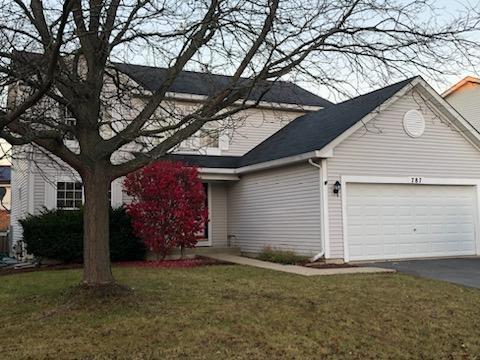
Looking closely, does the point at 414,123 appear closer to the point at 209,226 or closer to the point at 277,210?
the point at 277,210

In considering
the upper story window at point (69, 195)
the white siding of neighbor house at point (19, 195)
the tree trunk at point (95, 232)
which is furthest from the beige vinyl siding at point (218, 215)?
the tree trunk at point (95, 232)

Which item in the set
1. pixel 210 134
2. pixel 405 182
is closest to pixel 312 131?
pixel 405 182

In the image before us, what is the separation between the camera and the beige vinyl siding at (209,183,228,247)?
17.8 meters

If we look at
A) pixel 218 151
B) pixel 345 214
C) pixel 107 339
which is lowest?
pixel 107 339

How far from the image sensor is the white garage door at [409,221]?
45.8ft

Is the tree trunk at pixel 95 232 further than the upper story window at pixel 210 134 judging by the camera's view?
No

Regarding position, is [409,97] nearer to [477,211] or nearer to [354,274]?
[477,211]

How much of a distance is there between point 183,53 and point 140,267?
A: 6595 millimetres

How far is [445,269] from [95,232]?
848 centimetres

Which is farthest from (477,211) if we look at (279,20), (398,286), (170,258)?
(279,20)

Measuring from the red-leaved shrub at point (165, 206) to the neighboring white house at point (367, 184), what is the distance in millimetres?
2173

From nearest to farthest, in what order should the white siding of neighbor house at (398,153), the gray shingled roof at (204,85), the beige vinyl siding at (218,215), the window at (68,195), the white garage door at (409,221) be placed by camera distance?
1. the gray shingled roof at (204,85)
2. the white siding of neighbor house at (398,153)
3. the white garage door at (409,221)
4. the window at (68,195)
5. the beige vinyl siding at (218,215)

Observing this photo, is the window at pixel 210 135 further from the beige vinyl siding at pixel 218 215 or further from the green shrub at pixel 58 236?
the green shrub at pixel 58 236

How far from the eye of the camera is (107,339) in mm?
5727
